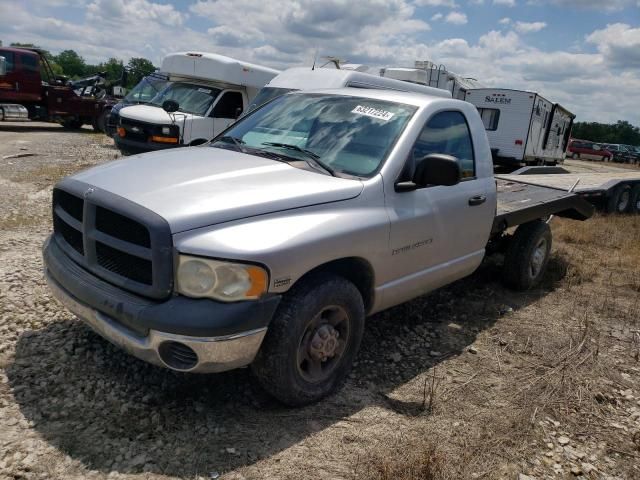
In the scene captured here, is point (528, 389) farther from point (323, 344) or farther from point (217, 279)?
point (217, 279)

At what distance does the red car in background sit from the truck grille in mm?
43025

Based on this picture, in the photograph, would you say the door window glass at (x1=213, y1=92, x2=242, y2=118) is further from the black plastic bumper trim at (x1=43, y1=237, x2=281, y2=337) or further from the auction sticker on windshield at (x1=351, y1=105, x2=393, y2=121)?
the black plastic bumper trim at (x1=43, y1=237, x2=281, y2=337)

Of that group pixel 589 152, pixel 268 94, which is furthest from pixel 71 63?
pixel 268 94

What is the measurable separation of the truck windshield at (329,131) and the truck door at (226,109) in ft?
24.3

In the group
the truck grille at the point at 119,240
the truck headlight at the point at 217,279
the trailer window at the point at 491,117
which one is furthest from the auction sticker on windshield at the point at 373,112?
the trailer window at the point at 491,117

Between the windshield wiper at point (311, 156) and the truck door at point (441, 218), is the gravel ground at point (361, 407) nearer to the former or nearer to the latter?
the truck door at point (441, 218)

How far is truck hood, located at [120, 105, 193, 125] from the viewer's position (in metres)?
11.0

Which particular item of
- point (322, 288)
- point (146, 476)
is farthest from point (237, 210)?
point (146, 476)

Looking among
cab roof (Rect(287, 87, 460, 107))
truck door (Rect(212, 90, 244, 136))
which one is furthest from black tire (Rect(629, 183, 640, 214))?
cab roof (Rect(287, 87, 460, 107))

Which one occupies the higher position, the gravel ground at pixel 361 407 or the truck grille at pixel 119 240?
the truck grille at pixel 119 240

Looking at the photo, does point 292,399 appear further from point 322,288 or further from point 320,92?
point 320,92

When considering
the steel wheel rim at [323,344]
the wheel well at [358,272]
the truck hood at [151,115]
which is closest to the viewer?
the steel wheel rim at [323,344]

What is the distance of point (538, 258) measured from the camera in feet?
20.0

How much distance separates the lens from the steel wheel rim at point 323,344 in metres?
3.20
